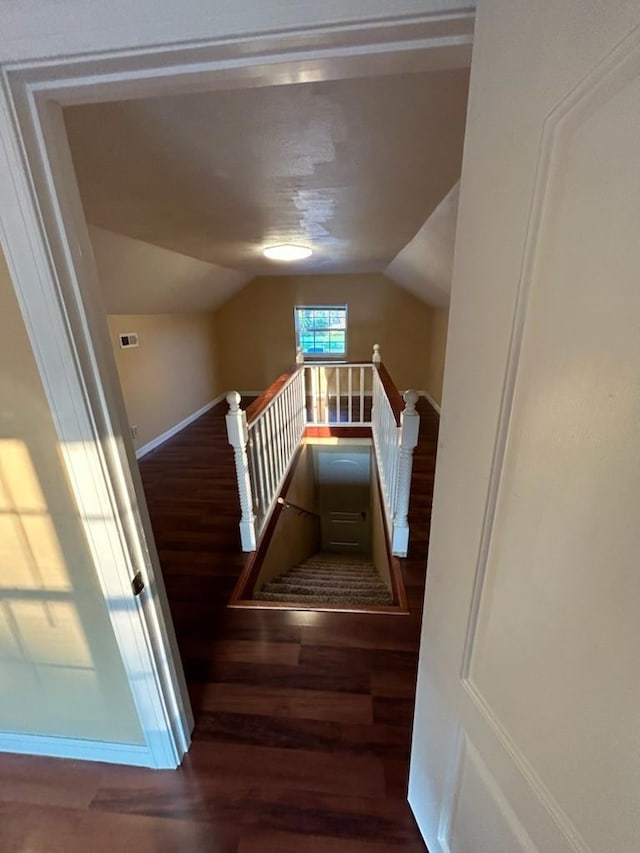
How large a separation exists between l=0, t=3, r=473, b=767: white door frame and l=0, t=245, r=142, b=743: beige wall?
2.7 inches

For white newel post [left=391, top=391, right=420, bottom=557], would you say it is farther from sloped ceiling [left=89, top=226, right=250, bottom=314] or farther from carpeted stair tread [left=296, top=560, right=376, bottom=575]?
sloped ceiling [left=89, top=226, right=250, bottom=314]

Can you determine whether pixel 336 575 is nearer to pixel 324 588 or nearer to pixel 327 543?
pixel 324 588

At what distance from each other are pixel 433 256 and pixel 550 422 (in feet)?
10.3

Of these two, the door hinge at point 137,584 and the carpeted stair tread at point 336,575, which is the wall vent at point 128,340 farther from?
the door hinge at point 137,584

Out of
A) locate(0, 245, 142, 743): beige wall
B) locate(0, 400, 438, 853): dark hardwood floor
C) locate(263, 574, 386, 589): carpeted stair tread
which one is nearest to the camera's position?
locate(0, 245, 142, 743): beige wall

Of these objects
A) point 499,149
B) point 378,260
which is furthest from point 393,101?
point 378,260

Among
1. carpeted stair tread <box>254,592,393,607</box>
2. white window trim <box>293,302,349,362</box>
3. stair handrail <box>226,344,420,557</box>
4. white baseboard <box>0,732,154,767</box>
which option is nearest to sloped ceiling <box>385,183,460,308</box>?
stair handrail <box>226,344,420,557</box>

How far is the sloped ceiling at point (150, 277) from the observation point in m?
2.63

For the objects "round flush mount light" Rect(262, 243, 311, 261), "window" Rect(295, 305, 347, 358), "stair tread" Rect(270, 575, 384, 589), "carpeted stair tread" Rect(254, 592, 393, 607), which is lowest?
"stair tread" Rect(270, 575, 384, 589)

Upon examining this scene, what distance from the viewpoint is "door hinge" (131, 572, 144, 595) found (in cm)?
105

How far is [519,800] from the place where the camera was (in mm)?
Answer: 630

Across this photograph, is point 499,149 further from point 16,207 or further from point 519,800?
point 519,800

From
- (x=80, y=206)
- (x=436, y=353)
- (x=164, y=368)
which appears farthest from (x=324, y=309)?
(x=80, y=206)

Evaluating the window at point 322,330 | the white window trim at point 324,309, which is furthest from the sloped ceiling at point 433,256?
the window at point 322,330
